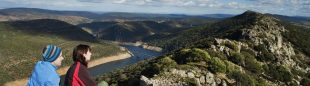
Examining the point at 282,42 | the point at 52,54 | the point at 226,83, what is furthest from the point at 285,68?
the point at 52,54

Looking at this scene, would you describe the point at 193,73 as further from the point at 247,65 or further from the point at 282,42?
the point at 282,42

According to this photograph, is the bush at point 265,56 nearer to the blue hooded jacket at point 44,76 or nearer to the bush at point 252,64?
the bush at point 252,64

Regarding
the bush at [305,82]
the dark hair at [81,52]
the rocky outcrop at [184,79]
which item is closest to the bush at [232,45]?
the bush at [305,82]

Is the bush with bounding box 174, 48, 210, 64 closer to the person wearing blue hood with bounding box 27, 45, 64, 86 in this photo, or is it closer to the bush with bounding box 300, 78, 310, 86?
the bush with bounding box 300, 78, 310, 86

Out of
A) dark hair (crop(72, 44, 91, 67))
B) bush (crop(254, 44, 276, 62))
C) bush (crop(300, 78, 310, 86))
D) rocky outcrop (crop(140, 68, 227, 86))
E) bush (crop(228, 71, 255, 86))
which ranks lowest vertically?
bush (crop(300, 78, 310, 86))

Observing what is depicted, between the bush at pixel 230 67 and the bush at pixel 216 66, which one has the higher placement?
the bush at pixel 216 66

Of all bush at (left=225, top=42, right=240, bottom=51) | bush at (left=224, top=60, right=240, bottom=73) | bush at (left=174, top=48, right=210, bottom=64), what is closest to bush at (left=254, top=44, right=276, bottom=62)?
bush at (left=225, top=42, right=240, bottom=51)

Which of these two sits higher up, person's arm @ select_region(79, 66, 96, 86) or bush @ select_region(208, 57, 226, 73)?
person's arm @ select_region(79, 66, 96, 86)
